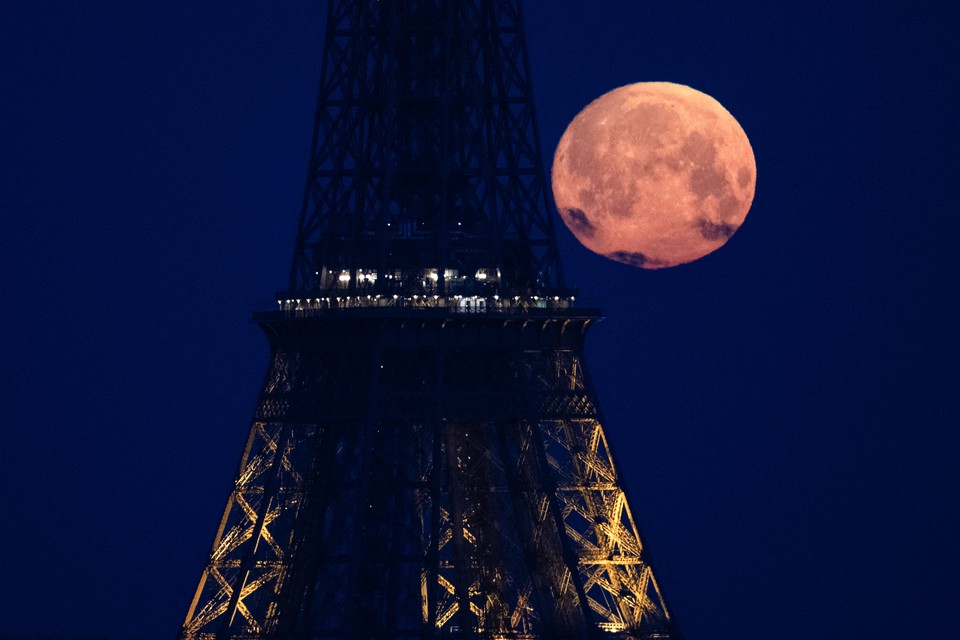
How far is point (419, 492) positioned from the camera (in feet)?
456

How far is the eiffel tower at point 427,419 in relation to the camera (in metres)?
136

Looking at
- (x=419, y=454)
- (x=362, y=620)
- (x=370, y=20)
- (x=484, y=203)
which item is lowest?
(x=362, y=620)

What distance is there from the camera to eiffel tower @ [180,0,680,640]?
447 feet

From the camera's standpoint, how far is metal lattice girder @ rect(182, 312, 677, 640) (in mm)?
136125

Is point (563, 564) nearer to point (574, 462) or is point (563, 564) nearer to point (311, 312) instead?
point (574, 462)

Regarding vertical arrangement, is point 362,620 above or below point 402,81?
below

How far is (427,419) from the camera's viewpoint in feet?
447

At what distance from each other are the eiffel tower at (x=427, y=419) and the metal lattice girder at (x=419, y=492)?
125 mm

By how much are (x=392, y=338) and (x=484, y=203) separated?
980 cm

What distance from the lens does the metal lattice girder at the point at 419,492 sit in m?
136

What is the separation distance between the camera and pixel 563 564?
452ft

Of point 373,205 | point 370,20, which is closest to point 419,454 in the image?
point 373,205

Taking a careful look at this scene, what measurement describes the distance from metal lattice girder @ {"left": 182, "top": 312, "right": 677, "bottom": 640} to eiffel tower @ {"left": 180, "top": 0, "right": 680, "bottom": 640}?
13cm

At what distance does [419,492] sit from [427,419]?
5066mm
